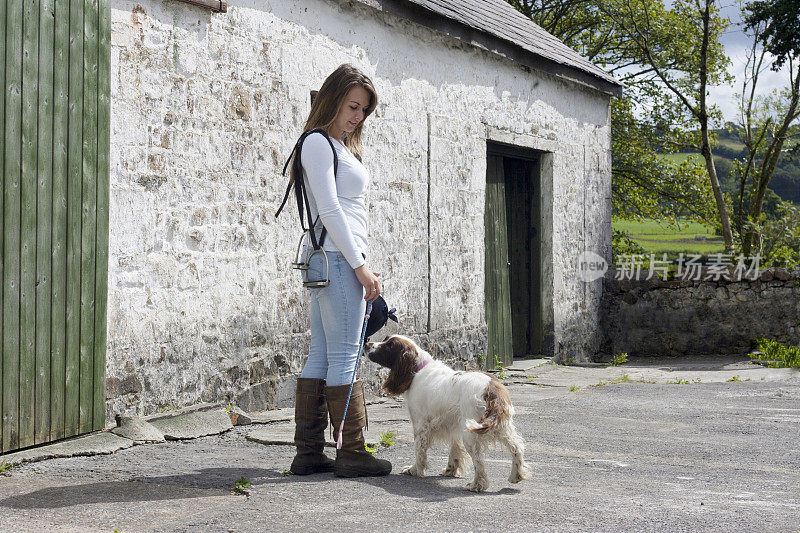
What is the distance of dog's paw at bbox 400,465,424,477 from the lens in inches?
180

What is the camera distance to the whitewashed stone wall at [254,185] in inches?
226

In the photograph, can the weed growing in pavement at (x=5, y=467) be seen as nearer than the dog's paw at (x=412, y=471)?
Yes

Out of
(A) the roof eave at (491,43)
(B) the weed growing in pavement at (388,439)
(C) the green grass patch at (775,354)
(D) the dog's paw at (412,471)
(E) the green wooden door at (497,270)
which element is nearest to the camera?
(D) the dog's paw at (412,471)

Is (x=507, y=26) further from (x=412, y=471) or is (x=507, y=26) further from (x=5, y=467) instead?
(x=5, y=467)

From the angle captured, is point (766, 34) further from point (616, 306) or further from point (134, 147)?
point (134, 147)

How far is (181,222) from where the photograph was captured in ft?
19.8

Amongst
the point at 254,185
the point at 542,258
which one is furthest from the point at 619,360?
the point at 254,185

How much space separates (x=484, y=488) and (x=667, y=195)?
18.6 meters

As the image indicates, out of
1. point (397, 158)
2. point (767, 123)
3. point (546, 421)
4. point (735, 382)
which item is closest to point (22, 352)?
point (546, 421)

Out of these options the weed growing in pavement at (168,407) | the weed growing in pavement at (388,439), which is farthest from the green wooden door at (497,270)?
the weed growing in pavement at (168,407)

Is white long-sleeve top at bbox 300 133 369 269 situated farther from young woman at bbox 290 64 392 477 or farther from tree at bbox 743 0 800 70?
tree at bbox 743 0 800 70

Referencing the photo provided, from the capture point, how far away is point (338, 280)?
4344 millimetres

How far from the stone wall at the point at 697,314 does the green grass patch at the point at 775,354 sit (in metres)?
0.18

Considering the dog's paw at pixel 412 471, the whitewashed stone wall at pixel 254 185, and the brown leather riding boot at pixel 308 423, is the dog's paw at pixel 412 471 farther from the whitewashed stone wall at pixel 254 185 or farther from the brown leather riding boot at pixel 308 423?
the whitewashed stone wall at pixel 254 185
